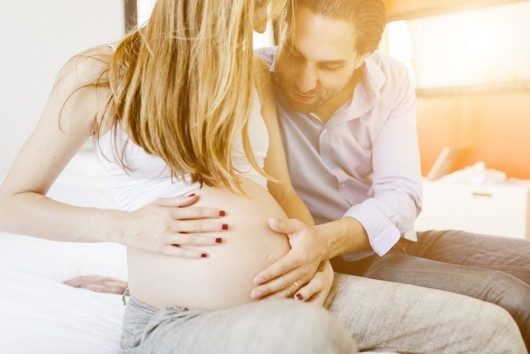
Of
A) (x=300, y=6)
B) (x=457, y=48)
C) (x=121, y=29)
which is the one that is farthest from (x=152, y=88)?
(x=457, y=48)

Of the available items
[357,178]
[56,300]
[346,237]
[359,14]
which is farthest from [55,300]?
[359,14]

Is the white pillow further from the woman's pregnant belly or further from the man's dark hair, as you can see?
the man's dark hair

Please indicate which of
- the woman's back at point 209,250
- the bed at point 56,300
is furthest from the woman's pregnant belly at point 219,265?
the bed at point 56,300

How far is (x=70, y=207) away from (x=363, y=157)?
0.60 meters

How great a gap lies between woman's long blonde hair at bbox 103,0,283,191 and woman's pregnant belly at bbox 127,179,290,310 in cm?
6

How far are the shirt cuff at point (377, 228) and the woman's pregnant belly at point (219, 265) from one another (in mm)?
257

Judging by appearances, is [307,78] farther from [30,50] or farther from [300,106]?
[30,50]

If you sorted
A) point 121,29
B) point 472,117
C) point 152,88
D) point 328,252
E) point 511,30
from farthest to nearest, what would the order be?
point 472,117 < point 511,30 < point 121,29 < point 328,252 < point 152,88

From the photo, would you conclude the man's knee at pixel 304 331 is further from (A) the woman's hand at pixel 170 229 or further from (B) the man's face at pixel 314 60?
(B) the man's face at pixel 314 60

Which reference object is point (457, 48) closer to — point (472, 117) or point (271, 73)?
point (472, 117)

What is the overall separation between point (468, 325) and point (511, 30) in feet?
5.07

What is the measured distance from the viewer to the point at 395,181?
112 centimetres

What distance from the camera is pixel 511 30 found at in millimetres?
2047

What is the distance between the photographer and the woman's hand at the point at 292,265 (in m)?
0.77
